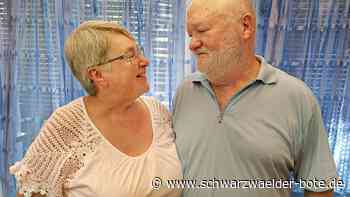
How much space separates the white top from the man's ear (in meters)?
0.55

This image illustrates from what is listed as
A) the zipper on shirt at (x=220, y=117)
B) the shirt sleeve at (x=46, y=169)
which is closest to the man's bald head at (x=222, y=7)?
the zipper on shirt at (x=220, y=117)

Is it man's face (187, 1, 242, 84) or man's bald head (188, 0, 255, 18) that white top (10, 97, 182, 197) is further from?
man's bald head (188, 0, 255, 18)

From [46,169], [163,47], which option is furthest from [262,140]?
[163,47]

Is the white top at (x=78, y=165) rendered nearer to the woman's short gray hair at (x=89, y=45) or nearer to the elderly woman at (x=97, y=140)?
the elderly woman at (x=97, y=140)

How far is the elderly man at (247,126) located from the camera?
3.73ft

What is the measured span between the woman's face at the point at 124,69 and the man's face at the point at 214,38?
0.66 ft

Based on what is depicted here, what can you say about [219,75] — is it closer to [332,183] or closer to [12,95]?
[332,183]

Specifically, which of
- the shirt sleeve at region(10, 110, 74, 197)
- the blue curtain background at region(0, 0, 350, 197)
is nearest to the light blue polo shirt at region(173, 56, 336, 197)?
the shirt sleeve at region(10, 110, 74, 197)

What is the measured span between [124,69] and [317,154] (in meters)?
0.74

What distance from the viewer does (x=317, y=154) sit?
118cm

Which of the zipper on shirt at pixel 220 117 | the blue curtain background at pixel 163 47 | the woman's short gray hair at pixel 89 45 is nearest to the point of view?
the woman's short gray hair at pixel 89 45

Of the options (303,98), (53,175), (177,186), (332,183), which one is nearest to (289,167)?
(332,183)

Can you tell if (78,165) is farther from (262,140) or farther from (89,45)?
(262,140)

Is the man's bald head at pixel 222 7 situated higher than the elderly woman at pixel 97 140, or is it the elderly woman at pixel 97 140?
the man's bald head at pixel 222 7
